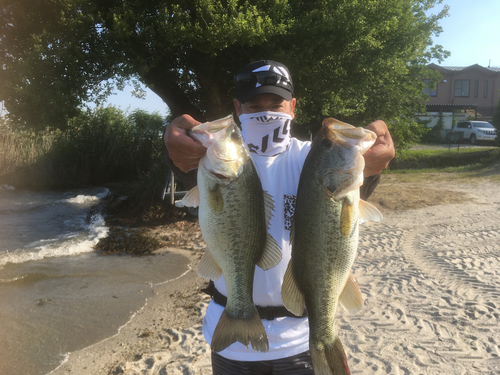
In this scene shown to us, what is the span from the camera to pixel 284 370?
6.79 ft

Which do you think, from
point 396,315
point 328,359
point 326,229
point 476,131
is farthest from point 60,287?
point 476,131

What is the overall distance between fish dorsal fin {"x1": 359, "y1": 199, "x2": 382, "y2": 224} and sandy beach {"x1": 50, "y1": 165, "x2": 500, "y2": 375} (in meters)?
3.05

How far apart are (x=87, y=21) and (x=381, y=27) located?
26.5 ft

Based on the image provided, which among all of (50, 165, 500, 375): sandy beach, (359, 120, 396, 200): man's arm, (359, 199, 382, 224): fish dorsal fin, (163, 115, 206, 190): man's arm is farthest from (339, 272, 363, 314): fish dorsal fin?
(50, 165, 500, 375): sandy beach

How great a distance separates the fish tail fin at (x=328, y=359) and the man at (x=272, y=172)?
0.21 meters

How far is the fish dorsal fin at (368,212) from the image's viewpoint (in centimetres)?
191

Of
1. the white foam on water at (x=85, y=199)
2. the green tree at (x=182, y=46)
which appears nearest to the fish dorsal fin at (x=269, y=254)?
the green tree at (x=182, y=46)

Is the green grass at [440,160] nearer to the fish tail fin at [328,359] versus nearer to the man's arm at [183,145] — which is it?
the fish tail fin at [328,359]

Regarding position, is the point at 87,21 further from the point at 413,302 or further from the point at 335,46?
the point at 413,302

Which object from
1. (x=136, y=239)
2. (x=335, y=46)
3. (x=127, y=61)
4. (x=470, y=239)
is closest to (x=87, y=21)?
(x=127, y=61)

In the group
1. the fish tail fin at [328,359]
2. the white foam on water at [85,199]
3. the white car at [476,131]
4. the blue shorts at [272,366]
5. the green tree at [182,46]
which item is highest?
the green tree at [182,46]

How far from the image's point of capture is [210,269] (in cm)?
193

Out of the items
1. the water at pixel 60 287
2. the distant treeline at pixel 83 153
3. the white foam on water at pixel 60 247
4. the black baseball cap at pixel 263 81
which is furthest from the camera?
the distant treeline at pixel 83 153

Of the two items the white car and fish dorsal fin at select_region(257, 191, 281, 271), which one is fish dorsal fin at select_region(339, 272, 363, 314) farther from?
the white car
